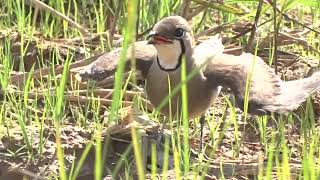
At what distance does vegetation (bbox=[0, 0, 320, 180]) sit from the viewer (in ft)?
10.4

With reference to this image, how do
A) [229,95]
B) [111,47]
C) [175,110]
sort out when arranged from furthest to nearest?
[111,47], [229,95], [175,110]

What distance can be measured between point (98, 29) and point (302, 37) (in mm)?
1151

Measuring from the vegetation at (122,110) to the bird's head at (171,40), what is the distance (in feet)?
0.56

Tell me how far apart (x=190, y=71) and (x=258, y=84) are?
399 millimetres

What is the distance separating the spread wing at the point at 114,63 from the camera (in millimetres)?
3539

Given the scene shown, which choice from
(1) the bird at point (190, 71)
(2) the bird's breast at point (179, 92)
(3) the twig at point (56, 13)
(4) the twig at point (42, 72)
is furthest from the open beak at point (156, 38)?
(3) the twig at point (56, 13)

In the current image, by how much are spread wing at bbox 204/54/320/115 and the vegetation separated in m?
0.09

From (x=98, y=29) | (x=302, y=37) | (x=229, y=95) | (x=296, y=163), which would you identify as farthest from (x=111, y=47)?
(x=296, y=163)

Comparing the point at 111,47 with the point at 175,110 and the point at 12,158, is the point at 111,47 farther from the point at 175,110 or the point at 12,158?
the point at 12,158

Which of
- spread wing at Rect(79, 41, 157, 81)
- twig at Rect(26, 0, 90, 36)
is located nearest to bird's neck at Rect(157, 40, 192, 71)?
spread wing at Rect(79, 41, 157, 81)

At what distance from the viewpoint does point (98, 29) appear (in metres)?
4.60

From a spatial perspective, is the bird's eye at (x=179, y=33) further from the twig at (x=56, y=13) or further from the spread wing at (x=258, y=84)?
the twig at (x=56, y=13)

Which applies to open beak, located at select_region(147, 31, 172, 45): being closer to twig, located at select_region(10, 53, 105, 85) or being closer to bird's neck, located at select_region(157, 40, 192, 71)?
bird's neck, located at select_region(157, 40, 192, 71)

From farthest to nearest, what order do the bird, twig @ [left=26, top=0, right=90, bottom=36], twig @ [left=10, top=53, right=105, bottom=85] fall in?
twig @ [left=26, top=0, right=90, bottom=36] < twig @ [left=10, top=53, right=105, bottom=85] < the bird
